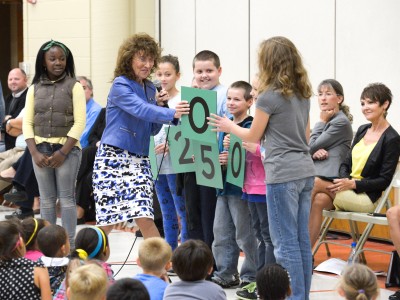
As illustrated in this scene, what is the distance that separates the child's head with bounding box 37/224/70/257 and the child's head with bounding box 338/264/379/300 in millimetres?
1641

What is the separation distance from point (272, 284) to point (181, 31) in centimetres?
769

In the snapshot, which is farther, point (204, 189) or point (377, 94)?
point (377, 94)

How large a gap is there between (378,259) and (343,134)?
111 centimetres

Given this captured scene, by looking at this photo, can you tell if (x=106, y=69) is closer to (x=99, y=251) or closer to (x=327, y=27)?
(x=327, y=27)

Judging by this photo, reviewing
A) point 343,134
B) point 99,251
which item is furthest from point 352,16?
point 99,251

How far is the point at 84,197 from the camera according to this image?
9.09 metres

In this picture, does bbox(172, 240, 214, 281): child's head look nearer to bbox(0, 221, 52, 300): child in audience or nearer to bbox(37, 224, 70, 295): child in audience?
bbox(0, 221, 52, 300): child in audience

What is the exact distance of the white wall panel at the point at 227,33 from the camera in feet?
32.0

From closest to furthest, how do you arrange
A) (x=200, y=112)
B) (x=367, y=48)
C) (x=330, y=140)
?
(x=200, y=112) → (x=330, y=140) → (x=367, y=48)

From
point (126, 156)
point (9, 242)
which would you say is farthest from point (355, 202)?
point (9, 242)

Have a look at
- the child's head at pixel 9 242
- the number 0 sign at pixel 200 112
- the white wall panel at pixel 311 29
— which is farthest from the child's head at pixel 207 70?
the white wall panel at pixel 311 29

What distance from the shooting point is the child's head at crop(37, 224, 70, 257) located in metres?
4.37

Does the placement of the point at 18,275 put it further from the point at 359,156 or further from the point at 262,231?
the point at 359,156

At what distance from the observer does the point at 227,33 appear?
1005cm
